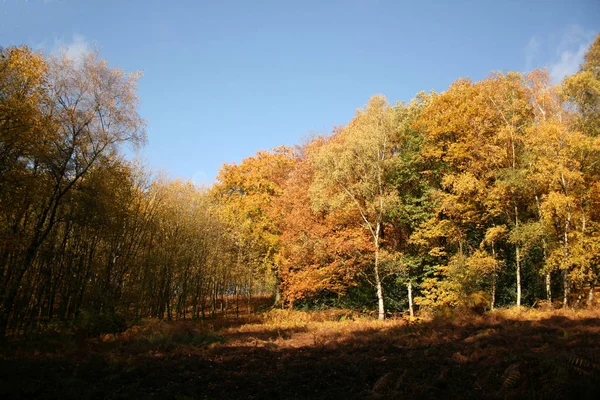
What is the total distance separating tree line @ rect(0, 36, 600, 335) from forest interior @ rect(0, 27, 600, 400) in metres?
0.12

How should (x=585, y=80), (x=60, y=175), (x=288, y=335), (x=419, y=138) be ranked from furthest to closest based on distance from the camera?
(x=419, y=138)
(x=585, y=80)
(x=288, y=335)
(x=60, y=175)

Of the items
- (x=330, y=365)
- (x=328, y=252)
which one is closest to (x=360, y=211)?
(x=328, y=252)

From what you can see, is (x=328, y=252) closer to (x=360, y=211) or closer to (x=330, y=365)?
(x=360, y=211)

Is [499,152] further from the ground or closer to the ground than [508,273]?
further from the ground

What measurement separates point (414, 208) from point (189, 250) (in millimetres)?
14290

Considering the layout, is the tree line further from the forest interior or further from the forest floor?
the forest floor

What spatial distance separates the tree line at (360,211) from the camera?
14406 mm

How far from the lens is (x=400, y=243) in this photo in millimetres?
22922

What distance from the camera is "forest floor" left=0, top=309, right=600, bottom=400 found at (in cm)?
646

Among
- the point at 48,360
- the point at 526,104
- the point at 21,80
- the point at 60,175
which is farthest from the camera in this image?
the point at 526,104

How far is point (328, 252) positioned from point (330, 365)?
12151 millimetres

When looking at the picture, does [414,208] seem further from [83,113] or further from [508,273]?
[83,113]

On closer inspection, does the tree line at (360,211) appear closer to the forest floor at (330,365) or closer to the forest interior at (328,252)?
the forest interior at (328,252)

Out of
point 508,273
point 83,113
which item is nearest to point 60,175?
point 83,113
